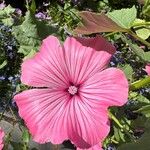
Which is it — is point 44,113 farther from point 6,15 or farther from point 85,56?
point 6,15

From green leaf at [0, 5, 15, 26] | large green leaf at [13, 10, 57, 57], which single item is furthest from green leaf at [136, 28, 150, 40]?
green leaf at [0, 5, 15, 26]

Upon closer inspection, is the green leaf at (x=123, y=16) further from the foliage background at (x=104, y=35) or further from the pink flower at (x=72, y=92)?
the pink flower at (x=72, y=92)

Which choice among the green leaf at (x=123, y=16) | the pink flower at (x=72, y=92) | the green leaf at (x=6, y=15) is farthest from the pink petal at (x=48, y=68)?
the green leaf at (x=6, y=15)

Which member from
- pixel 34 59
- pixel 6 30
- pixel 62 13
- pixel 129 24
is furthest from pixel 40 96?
pixel 62 13

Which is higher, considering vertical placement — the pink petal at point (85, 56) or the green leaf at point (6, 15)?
the pink petal at point (85, 56)

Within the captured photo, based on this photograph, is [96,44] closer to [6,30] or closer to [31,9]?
[31,9]

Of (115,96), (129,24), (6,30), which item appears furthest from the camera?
(6,30)

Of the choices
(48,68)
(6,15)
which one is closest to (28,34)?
(48,68)
